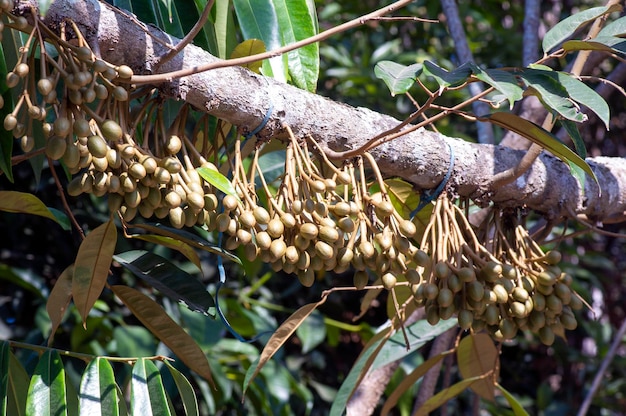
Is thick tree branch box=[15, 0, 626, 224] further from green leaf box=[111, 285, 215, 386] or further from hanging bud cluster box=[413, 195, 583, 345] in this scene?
green leaf box=[111, 285, 215, 386]

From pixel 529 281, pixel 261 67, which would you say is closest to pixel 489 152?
pixel 529 281

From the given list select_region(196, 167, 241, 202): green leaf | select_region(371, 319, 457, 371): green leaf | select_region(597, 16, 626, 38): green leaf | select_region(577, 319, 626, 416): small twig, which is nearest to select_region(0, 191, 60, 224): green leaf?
select_region(196, 167, 241, 202): green leaf

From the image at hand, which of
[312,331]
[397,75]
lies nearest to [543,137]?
[397,75]

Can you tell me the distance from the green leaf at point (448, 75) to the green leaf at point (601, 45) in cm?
12

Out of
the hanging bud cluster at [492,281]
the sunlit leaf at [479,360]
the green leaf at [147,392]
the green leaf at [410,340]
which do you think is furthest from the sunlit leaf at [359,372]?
the green leaf at [147,392]

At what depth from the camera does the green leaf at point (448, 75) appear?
66 cm

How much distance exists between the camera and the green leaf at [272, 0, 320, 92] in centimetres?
90

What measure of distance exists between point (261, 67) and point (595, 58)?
0.74 m

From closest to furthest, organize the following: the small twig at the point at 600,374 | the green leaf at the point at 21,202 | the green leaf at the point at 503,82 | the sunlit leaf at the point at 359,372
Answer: the green leaf at the point at 503,82 < the green leaf at the point at 21,202 < the sunlit leaf at the point at 359,372 < the small twig at the point at 600,374

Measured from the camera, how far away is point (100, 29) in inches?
25.5

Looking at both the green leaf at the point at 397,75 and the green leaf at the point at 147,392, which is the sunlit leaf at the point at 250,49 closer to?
the green leaf at the point at 397,75

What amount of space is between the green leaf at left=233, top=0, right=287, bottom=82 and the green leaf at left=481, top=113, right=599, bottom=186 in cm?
27

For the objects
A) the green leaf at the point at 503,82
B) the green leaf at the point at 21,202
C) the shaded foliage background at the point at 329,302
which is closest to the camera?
the green leaf at the point at 503,82

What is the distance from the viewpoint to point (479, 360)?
1162 millimetres
